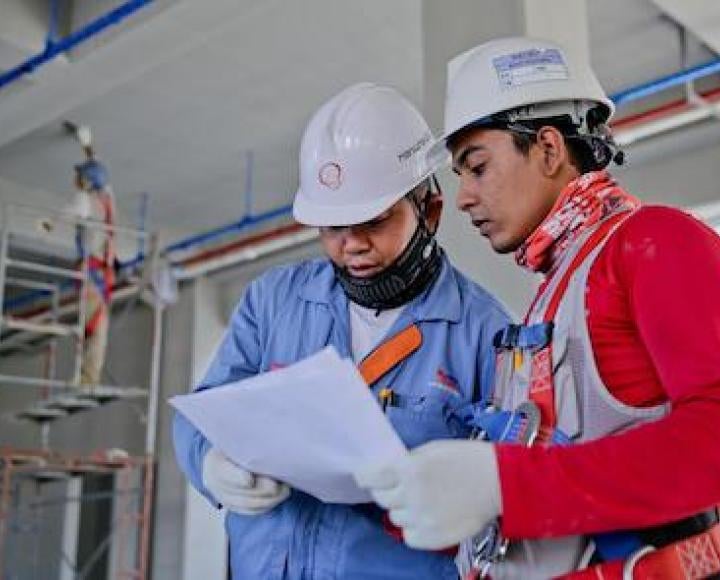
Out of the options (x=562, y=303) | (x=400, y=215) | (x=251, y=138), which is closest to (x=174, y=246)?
(x=251, y=138)

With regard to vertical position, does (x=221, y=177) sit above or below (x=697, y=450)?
above

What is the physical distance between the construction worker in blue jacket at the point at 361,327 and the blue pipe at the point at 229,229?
4.84 m

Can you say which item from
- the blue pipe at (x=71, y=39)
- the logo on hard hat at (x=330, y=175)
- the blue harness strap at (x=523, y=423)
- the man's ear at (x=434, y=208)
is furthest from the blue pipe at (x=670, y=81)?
the blue harness strap at (x=523, y=423)

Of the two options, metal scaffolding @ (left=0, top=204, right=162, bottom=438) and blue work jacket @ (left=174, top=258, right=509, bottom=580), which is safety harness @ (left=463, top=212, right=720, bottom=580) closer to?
blue work jacket @ (left=174, top=258, right=509, bottom=580)

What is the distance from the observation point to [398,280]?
1.70 meters

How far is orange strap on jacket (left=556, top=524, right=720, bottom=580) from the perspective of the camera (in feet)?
3.68

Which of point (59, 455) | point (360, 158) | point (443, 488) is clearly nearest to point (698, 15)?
point (360, 158)

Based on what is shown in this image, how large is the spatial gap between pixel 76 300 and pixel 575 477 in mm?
6939

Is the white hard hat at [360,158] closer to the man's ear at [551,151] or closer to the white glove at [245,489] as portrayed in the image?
the man's ear at [551,151]

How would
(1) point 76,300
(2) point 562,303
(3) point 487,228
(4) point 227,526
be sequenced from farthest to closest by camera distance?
1. (1) point 76,300
2. (4) point 227,526
3. (3) point 487,228
4. (2) point 562,303

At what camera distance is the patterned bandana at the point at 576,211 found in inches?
51.2

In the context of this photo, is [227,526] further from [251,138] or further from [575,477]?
[251,138]

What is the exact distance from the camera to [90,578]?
8.91 meters

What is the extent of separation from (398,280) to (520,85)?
1.40 feet
